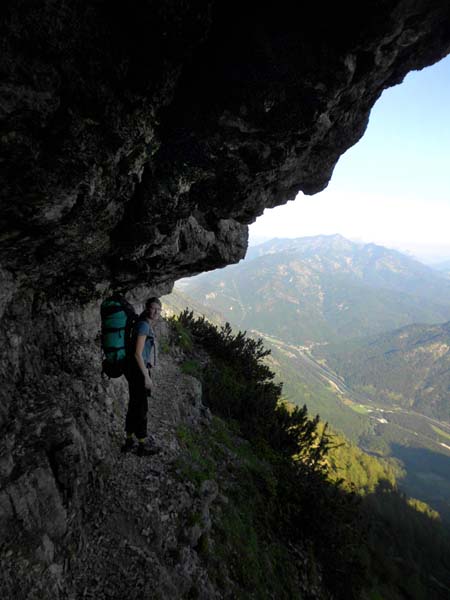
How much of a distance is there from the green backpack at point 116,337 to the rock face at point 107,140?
4.11 feet

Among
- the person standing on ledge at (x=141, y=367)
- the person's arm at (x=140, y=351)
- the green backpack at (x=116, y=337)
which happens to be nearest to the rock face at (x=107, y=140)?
the person standing on ledge at (x=141, y=367)

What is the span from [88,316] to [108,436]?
3187mm

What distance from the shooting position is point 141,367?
6.01m

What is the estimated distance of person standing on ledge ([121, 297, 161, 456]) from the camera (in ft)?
19.7

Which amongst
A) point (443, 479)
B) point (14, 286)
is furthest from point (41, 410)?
point (443, 479)

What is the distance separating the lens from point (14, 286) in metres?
6.14

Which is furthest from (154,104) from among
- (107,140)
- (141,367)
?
(141,367)

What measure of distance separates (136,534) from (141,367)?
9.63ft

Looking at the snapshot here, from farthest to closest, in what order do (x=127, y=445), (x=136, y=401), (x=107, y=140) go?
1. (x=127, y=445)
2. (x=136, y=401)
3. (x=107, y=140)

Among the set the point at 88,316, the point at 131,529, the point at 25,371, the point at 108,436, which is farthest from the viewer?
the point at 88,316

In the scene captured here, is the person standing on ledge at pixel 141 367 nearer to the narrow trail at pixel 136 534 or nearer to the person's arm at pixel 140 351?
the person's arm at pixel 140 351

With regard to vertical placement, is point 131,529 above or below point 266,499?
above

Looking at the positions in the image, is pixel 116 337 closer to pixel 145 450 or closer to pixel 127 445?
pixel 127 445

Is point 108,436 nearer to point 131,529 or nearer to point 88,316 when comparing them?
point 131,529
